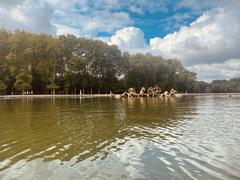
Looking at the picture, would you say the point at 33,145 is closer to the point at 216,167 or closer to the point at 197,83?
the point at 216,167

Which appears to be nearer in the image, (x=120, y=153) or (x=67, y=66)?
(x=120, y=153)

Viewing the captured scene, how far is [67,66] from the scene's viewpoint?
3568 inches

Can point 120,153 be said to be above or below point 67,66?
Answer: below

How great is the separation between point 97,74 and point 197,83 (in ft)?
205

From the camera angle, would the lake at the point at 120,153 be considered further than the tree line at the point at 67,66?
No

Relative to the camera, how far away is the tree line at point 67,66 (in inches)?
3302

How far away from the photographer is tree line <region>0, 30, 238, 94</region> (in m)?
83.9

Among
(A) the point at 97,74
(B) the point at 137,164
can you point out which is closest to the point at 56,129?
(B) the point at 137,164

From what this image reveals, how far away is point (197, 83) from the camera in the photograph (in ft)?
469

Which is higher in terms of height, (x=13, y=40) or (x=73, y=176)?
(x=13, y=40)

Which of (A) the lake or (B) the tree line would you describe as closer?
(A) the lake

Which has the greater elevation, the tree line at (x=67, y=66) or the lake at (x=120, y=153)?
the tree line at (x=67, y=66)

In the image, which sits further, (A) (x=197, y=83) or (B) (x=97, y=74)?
(A) (x=197, y=83)

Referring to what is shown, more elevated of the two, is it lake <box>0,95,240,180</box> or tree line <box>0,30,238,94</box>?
tree line <box>0,30,238,94</box>
